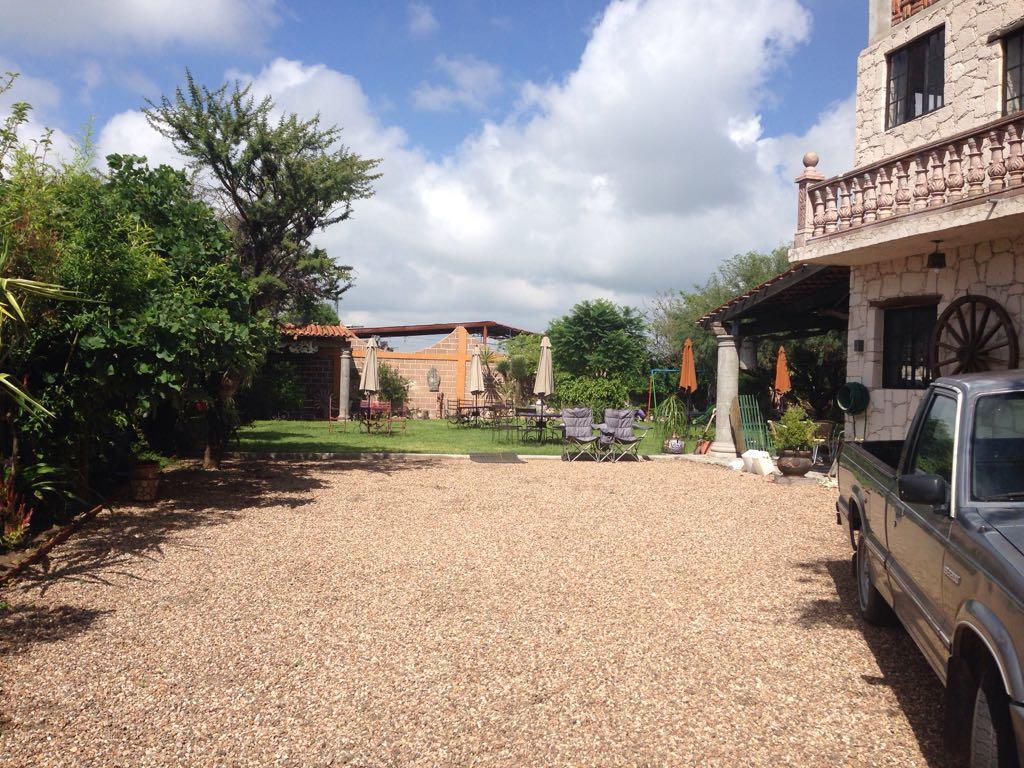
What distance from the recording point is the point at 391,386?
76.9 ft

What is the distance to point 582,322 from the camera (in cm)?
2341

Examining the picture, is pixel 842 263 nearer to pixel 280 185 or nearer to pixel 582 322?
pixel 280 185

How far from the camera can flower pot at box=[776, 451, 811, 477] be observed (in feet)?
32.9

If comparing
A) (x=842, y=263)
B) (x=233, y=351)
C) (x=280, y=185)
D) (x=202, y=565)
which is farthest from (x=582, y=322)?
(x=202, y=565)

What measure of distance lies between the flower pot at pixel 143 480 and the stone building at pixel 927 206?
8.26 m

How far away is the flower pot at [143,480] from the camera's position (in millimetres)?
7801

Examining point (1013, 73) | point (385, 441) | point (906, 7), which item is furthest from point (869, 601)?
point (385, 441)

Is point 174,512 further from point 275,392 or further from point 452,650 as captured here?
point 275,392

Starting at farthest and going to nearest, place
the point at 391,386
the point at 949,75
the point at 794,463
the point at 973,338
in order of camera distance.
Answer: the point at 391,386 < the point at 794,463 < the point at 949,75 < the point at 973,338

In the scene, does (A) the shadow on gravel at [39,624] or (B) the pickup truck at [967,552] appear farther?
(A) the shadow on gravel at [39,624]

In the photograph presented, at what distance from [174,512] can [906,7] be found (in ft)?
36.9

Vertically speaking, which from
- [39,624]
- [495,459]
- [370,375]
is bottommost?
[39,624]

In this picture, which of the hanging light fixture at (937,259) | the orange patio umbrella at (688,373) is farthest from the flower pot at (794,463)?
the orange patio umbrella at (688,373)

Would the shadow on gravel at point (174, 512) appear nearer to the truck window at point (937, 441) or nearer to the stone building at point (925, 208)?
the truck window at point (937, 441)
